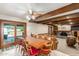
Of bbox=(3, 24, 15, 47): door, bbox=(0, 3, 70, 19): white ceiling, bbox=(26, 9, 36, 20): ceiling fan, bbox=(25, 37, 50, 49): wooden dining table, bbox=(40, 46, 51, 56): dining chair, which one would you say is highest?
bbox=(0, 3, 70, 19): white ceiling

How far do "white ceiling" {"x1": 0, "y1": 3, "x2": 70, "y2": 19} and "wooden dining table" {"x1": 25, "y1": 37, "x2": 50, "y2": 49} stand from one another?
57cm

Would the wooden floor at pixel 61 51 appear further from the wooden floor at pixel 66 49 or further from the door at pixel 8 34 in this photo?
the door at pixel 8 34

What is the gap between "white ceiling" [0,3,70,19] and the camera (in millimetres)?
2000

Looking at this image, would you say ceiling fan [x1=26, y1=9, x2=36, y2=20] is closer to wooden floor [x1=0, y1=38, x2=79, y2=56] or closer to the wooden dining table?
the wooden dining table

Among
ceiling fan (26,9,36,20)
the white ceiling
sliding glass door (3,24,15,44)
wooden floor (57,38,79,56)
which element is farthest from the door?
wooden floor (57,38,79,56)

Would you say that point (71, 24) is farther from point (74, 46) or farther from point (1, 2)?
point (1, 2)

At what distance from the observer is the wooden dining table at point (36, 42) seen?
2064mm

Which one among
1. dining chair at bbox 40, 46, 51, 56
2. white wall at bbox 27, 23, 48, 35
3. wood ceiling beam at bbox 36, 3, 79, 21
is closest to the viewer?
wood ceiling beam at bbox 36, 3, 79, 21

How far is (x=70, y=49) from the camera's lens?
6.30 ft

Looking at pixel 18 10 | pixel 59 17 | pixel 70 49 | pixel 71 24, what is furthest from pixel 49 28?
pixel 18 10

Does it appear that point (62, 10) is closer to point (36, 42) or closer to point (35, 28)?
point (35, 28)

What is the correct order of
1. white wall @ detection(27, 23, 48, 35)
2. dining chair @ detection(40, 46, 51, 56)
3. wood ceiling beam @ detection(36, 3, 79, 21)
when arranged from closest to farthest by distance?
wood ceiling beam @ detection(36, 3, 79, 21) < dining chair @ detection(40, 46, 51, 56) < white wall @ detection(27, 23, 48, 35)

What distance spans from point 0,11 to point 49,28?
3.63 ft

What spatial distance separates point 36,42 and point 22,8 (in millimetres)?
795
